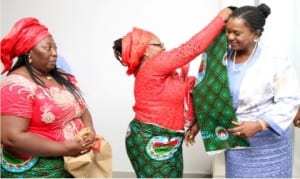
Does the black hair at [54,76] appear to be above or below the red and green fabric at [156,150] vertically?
above

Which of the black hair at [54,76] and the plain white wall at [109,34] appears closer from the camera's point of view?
the black hair at [54,76]

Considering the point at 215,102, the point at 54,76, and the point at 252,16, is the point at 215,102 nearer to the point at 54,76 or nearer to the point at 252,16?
the point at 252,16

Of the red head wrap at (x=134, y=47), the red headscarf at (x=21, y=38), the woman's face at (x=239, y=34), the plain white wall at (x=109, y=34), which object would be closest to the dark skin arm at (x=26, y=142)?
the red headscarf at (x=21, y=38)

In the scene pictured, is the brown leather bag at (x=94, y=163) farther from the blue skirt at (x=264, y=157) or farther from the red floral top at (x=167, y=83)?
the blue skirt at (x=264, y=157)

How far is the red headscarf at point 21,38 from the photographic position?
1641 mm

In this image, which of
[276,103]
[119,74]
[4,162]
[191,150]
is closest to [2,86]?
[4,162]

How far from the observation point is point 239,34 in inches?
67.5

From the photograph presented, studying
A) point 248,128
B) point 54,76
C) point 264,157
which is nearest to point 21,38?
point 54,76

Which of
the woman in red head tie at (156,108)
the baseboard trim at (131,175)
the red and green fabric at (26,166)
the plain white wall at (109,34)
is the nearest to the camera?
the red and green fabric at (26,166)

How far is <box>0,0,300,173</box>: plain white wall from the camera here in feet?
10.9

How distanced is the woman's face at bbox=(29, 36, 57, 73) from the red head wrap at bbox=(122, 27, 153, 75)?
1.30ft

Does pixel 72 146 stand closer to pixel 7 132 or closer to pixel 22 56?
pixel 7 132

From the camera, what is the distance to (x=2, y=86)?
61.1 inches

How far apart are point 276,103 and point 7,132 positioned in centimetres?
115
